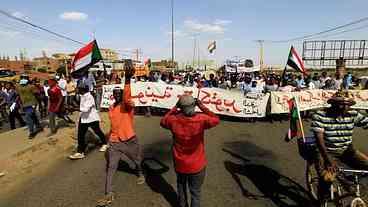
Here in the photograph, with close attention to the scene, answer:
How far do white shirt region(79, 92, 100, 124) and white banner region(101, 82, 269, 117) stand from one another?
17.6 feet

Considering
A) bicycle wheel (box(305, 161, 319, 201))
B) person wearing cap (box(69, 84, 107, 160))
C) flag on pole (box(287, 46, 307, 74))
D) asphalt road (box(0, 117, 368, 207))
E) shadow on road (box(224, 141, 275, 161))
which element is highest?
flag on pole (box(287, 46, 307, 74))

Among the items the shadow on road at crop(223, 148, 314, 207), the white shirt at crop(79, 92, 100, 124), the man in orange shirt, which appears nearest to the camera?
the shadow on road at crop(223, 148, 314, 207)

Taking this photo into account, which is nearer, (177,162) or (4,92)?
(177,162)

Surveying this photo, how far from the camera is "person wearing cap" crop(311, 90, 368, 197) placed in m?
3.97

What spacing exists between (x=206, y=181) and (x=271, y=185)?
3.45 feet

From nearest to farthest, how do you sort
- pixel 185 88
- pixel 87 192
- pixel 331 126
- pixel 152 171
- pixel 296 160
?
pixel 331 126
pixel 87 192
pixel 152 171
pixel 296 160
pixel 185 88

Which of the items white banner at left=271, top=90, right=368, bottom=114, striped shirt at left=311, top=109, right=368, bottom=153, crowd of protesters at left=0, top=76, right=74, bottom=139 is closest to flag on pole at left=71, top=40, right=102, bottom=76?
crowd of protesters at left=0, top=76, right=74, bottom=139

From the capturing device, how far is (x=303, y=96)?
1248 centimetres

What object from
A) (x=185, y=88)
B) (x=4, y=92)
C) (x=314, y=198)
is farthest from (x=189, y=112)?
(x=4, y=92)

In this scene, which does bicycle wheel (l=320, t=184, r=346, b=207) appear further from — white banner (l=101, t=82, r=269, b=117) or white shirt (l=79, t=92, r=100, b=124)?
white banner (l=101, t=82, r=269, b=117)

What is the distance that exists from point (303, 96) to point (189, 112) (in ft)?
32.5

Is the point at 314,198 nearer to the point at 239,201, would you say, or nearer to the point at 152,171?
the point at 239,201

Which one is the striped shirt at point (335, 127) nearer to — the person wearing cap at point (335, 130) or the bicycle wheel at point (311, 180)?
the person wearing cap at point (335, 130)

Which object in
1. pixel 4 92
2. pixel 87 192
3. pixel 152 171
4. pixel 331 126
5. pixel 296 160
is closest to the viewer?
pixel 331 126
